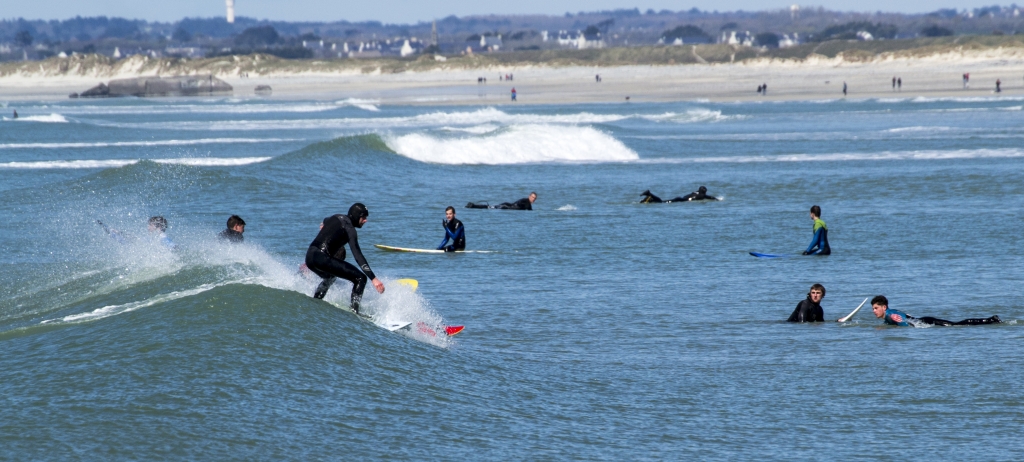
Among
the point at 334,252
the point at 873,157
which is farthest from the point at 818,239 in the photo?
the point at 873,157

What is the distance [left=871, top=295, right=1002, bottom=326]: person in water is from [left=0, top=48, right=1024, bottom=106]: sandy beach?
73.4m

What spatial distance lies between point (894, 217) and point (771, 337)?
13.0 metres

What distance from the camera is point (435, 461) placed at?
29.9 feet

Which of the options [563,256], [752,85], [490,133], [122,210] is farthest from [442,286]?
[752,85]

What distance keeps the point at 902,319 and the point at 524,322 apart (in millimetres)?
5036

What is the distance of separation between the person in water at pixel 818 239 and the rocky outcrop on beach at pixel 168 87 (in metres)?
112

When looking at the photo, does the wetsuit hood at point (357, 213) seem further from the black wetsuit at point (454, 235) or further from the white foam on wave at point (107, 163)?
the white foam on wave at point (107, 163)

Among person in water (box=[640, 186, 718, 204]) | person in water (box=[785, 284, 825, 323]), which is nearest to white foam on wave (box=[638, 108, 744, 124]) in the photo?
person in water (box=[640, 186, 718, 204])

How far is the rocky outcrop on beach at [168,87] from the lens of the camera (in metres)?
124

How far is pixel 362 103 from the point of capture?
312 ft

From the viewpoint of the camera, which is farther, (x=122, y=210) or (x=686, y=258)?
(x=122, y=210)

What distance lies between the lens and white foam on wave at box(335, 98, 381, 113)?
87.5m

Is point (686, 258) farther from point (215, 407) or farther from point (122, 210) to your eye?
point (122, 210)

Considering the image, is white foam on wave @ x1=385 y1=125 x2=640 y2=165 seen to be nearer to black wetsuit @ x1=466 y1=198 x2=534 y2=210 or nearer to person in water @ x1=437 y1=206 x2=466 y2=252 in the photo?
black wetsuit @ x1=466 y1=198 x2=534 y2=210
